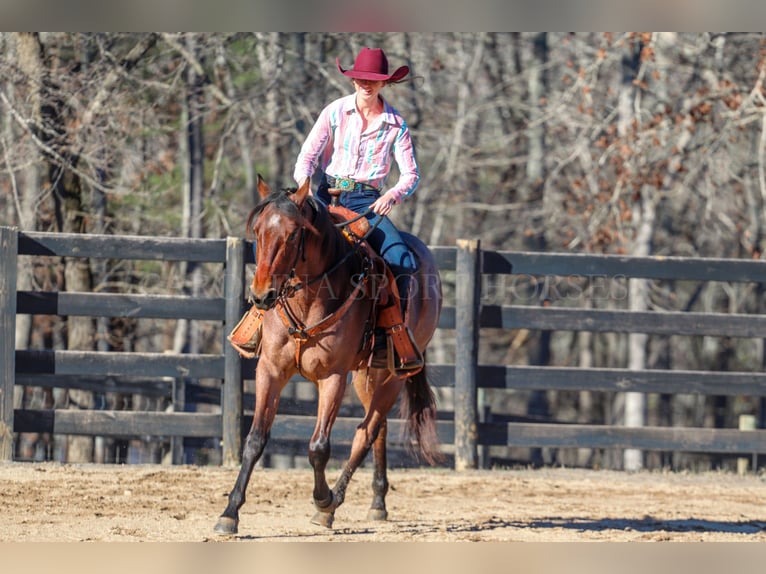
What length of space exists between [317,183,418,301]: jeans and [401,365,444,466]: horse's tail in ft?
3.49

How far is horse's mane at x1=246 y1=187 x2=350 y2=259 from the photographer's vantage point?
5.91 metres

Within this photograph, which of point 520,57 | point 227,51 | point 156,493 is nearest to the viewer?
point 156,493

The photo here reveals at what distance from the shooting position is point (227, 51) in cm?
1424

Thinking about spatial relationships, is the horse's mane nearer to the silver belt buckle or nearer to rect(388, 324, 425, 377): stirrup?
the silver belt buckle

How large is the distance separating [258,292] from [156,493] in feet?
9.94

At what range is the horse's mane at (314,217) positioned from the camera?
5.91 m

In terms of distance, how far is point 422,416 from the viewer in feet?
26.1

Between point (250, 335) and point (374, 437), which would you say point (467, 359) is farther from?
point (250, 335)

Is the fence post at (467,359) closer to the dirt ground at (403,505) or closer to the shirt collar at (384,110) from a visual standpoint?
the dirt ground at (403,505)

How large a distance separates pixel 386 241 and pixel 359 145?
25.1 inches

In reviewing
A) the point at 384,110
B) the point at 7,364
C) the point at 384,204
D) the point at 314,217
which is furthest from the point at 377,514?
the point at 7,364
